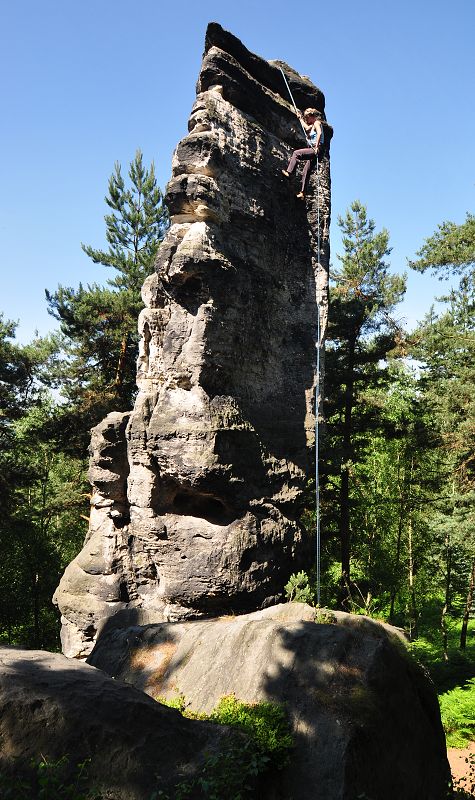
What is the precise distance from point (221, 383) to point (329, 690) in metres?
5.48

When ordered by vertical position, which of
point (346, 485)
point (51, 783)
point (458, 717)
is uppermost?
point (346, 485)

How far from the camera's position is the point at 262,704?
5055 mm

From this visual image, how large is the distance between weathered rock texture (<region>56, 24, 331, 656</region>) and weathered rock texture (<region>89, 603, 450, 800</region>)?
2.61m

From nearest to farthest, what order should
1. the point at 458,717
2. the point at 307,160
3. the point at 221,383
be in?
the point at 221,383 < the point at 307,160 < the point at 458,717

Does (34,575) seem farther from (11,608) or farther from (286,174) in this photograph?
(286,174)

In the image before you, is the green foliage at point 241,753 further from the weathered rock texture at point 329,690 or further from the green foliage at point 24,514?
the green foliage at point 24,514

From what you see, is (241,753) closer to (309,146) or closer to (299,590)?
(299,590)

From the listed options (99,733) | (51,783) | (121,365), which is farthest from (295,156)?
(51,783)

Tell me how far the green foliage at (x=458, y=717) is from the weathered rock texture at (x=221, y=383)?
233 inches

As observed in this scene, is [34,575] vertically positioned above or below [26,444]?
below

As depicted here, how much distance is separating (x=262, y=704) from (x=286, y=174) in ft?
31.4

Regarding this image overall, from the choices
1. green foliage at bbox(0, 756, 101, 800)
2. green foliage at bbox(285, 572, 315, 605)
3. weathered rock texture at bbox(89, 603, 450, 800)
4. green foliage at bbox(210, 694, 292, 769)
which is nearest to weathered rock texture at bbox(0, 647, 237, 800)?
green foliage at bbox(0, 756, 101, 800)

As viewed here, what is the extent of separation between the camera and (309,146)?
11.7 m

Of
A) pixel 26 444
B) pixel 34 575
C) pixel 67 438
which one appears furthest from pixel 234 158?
pixel 34 575
